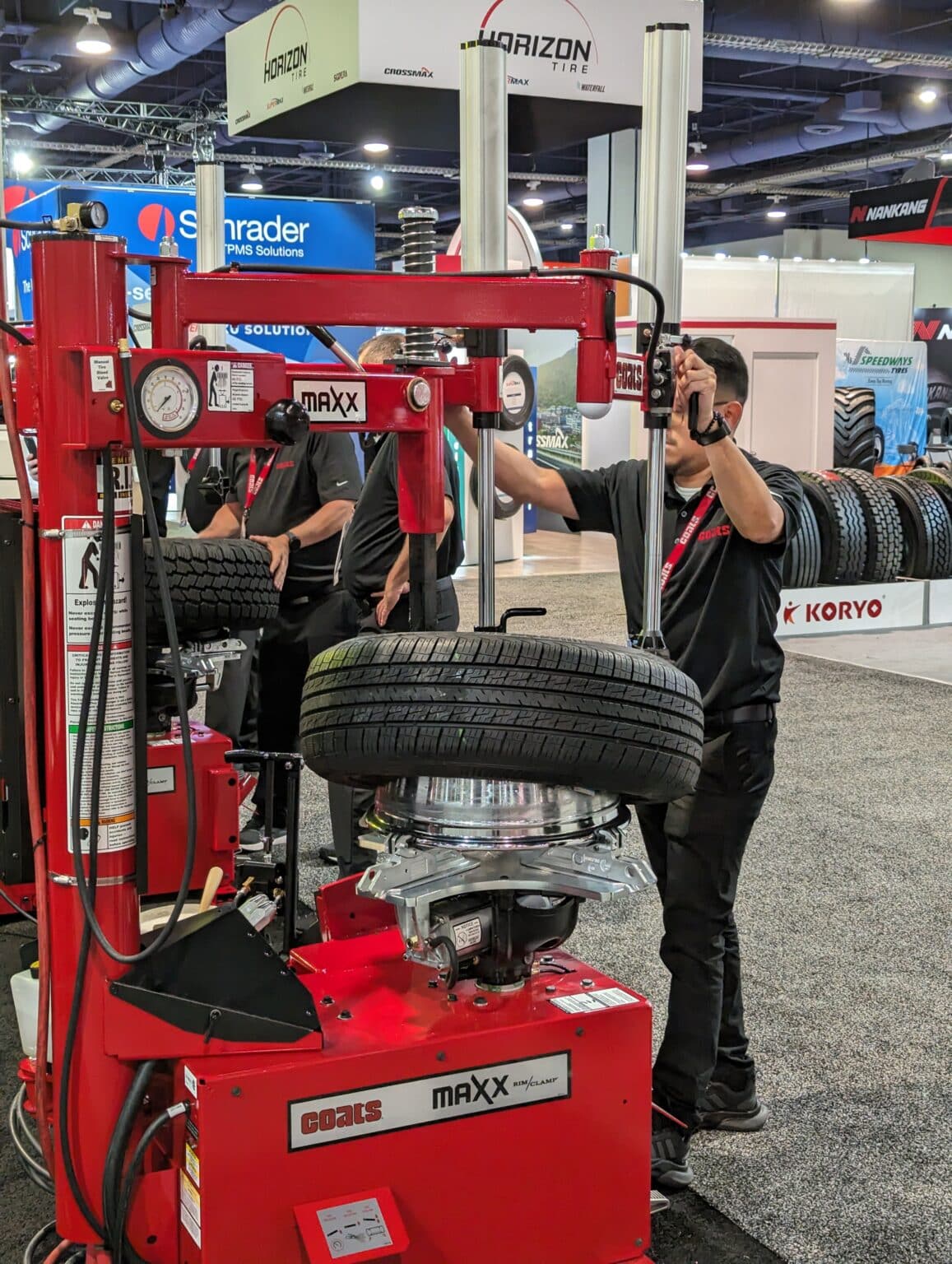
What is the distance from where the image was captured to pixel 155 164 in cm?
1392

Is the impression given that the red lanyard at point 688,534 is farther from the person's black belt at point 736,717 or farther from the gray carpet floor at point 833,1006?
the gray carpet floor at point 833,1006

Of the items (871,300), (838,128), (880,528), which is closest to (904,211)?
(871,300)

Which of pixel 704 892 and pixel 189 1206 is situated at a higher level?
pixel 704 892

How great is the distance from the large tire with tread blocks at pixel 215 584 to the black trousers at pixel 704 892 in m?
0.95

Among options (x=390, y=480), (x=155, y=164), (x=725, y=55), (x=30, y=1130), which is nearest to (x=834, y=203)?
(x=725, y=55)

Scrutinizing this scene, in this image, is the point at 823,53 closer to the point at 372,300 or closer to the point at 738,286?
the point at 738,286

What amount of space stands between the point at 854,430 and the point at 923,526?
361 centimetres

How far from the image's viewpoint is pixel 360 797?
3.67 meters

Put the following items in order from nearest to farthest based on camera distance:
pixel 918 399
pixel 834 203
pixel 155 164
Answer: pixel 918 399 → pixel 155 164 → pixel 834 203

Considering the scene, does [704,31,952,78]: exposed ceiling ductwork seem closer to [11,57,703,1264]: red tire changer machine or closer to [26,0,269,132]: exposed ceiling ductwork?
[26,0,269,132]: exposed ceiling ductwork

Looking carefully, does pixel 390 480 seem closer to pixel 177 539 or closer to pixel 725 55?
pixel 177 539

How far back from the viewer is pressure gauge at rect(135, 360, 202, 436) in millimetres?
1660

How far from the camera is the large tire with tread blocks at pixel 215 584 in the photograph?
2.65 m

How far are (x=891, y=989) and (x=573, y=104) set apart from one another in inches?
161
